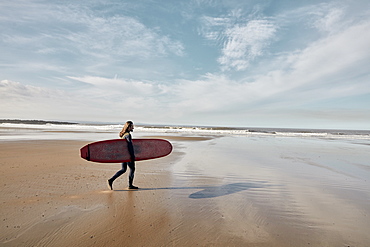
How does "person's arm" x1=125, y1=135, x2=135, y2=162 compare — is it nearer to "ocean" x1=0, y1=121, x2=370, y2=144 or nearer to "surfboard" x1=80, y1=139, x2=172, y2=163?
"surfboard" x1=80, y1=139, x2=172, y2=163

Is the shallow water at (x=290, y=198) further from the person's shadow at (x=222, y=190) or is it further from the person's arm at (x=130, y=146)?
the person's arm at (x=130, y=146)

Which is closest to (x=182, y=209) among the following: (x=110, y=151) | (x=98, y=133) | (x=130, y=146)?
(x=130, y=146)

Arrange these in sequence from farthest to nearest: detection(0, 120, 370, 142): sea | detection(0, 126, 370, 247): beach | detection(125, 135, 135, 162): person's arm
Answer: detection(0, 120, 370, 142): sea
detection(125, 135, 135, 162): person's arm
detection(0, 126, 370, 247): beach

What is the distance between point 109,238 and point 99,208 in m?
1.33

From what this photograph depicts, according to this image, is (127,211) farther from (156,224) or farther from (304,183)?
(304,183)

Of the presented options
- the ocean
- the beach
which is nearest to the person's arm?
the beach

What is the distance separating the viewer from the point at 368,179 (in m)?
7.54

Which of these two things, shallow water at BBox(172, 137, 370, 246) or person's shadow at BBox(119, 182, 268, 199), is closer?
shallow water at BBox(172, 137, 370, 246)

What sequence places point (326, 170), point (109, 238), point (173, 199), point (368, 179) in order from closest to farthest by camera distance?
1. point (109, 238)
2. point (173, 199)
3. point (368, 179)
4. point (326, 170)

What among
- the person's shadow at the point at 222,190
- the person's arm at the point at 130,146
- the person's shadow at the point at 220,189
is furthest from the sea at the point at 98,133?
the person's shadow at the point at 222,190

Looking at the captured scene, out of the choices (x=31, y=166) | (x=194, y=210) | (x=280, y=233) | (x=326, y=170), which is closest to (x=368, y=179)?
(x=326, y=170)

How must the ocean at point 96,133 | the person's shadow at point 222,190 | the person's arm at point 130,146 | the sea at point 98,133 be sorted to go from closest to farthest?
the person's shadow at point 222,190
the person's arm at point 130,146
the sea at point 98,133
the ocean at point 96,133

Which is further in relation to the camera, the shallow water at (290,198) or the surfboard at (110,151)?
the surfboard at (110,151)

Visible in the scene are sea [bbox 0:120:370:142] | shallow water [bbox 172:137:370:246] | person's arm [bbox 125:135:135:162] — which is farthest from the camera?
sea [bbox 0:120:370:142]
